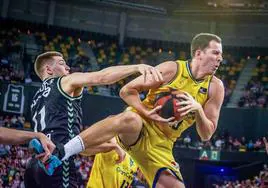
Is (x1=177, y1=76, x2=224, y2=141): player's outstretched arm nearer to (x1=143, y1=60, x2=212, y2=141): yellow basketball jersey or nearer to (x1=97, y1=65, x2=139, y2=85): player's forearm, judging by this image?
(x1=143, y1=60, x2=212, y2=141): yellow basketball jersey

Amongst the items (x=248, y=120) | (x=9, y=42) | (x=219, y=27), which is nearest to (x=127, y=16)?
(x=219, y=27)

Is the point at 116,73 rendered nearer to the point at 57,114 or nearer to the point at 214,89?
the point at 57,114

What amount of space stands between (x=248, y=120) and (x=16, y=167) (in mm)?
11163

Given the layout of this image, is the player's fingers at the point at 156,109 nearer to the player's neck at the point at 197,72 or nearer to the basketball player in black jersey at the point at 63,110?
the basketball player in black jersey at the point at 63,110

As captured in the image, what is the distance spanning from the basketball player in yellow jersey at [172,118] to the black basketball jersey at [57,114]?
0.55 metres

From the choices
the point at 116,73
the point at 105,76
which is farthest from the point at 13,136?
the point at 116,73

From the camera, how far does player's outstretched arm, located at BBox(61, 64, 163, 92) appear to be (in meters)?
4.53

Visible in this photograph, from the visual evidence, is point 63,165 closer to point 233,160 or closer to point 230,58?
point 233,160

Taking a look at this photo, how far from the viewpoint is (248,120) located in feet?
68.3

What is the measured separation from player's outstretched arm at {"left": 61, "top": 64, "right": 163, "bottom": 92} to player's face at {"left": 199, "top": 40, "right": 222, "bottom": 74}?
938 mm

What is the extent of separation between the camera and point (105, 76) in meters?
4.62

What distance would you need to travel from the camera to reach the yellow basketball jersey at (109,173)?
18.8 feet

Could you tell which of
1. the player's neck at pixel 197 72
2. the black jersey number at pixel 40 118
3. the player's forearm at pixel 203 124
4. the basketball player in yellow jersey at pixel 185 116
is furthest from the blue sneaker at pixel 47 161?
the player's neck at pixel 197 72

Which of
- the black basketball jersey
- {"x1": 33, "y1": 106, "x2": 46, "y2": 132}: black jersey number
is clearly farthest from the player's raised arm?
{"x1": 33, "y1": 106, "x2": 46, "y2": 132}: black jersey number
